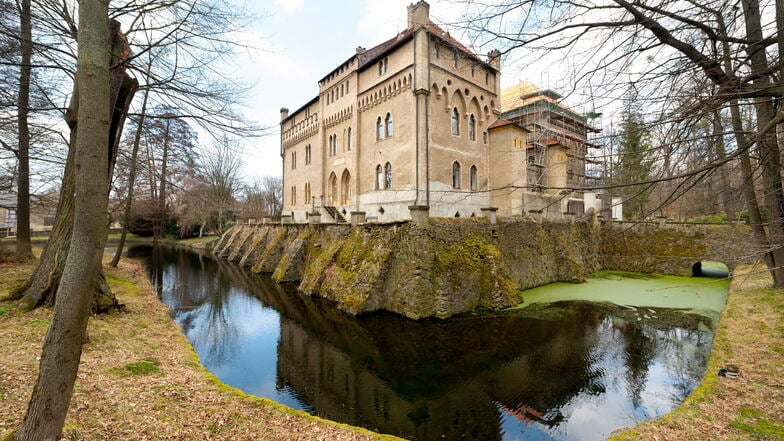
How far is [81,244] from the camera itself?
8.98ft

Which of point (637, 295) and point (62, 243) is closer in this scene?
point (62, 243)

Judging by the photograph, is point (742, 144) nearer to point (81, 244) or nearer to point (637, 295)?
point (81, 244)

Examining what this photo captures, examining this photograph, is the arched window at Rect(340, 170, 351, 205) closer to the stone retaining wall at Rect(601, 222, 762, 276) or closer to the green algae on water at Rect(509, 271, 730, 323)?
the green algae on water at Rect(509, 271, 730, 323)

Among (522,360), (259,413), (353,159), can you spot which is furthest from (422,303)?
(353,159)

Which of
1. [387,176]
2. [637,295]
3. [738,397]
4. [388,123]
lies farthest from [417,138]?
[738,397]

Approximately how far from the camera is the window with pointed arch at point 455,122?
19453mm

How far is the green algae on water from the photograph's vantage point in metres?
12.6

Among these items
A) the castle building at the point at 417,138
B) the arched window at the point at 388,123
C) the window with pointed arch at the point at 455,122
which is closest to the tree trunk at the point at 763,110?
the castle building at the point at 417,138

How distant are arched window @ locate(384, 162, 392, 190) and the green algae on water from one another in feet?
32.0

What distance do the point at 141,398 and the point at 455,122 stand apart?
1889cm

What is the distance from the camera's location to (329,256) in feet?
48.8

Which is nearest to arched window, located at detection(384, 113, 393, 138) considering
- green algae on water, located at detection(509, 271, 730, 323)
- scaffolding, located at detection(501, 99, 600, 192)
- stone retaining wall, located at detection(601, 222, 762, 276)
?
green algae on water, located at detection(509, 271, 730, 323)

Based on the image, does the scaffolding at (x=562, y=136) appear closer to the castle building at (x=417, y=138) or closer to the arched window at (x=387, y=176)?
the castle building at (x=417, y=138)

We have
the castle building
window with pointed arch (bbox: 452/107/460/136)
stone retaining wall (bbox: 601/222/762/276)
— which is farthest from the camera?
window with pointed arch (bbox: 452/107/460/136)
